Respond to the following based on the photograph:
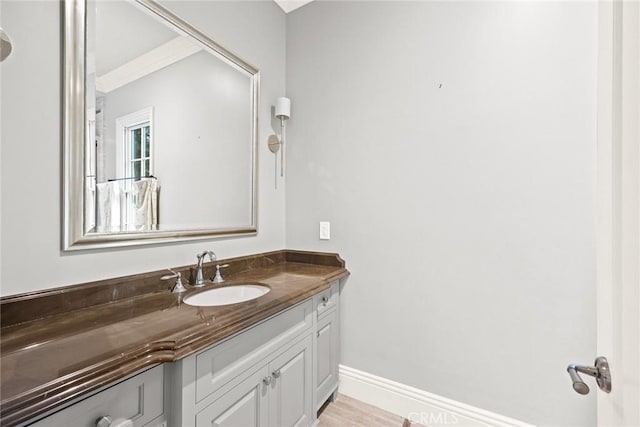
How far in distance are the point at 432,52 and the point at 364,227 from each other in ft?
3.61

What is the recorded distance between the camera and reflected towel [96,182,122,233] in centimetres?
110

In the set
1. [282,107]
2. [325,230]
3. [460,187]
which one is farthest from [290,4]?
[460,187]

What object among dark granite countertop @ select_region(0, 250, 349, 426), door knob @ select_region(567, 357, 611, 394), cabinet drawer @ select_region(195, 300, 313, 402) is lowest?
cabinet drawer @ select_region(195, 300, 313, 402)

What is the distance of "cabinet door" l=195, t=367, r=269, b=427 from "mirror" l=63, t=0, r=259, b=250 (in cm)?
74

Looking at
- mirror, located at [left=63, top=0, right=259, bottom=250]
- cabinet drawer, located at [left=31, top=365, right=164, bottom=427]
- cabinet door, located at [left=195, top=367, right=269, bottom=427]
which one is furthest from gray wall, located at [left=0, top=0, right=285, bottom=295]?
cabinet door, located at [left=195, top=367, right=269, bottom=427]

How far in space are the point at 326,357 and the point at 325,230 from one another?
0.80 metres

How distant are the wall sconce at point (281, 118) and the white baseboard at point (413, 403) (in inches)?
60.1

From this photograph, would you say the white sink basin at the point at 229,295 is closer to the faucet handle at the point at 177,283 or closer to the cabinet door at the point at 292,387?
the faucet handle at the point at 177,283

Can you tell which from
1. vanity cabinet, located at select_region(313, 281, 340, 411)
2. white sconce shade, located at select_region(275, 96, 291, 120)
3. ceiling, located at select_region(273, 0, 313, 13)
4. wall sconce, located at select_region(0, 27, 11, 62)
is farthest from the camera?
ceiling, located at select_region(273, 0, 313, 13)

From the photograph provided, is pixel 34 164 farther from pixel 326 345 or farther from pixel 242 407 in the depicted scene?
pixel 326 345

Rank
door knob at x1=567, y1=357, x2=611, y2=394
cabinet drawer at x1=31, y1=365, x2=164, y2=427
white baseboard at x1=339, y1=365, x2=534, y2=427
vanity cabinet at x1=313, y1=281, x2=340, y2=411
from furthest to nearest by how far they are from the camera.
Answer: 1. vanity cabinet at x1=313, y1=281, x2=340, y2=411
2. white baseboard at x1=339, y1=365, x2=534, y2=427
3. cabinet drawer at x1=31, y1=365, x2=164, y2=427
4. door knob at x1=567, y1=357, x2=611, y2=394

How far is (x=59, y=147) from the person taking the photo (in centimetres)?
99

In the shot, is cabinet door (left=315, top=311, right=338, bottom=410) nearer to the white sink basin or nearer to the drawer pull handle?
the white sink basin

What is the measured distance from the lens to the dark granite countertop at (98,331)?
1.95ft
